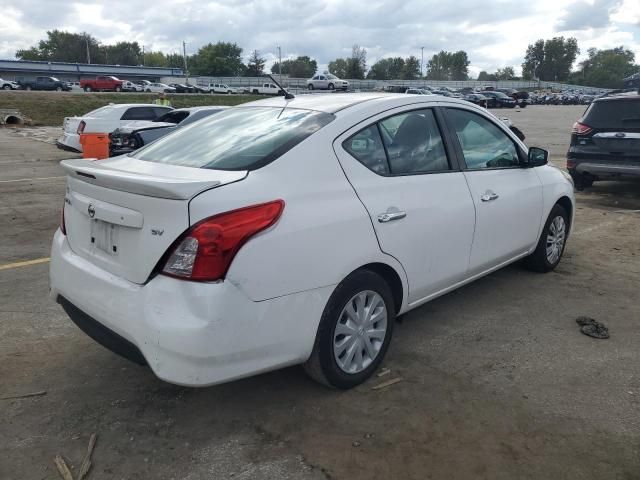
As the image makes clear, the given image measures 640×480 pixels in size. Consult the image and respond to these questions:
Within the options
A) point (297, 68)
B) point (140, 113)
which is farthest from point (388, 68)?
point (140, 113)

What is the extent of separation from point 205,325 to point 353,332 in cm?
97

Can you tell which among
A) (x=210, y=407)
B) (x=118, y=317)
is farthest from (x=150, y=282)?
(x=210, y=407)

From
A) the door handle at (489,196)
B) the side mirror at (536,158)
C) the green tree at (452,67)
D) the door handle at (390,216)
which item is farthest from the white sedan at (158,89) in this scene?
the green tree at (452,67)

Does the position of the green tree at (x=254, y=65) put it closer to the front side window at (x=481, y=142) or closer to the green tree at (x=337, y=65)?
the green tree at (x=337, y=65)

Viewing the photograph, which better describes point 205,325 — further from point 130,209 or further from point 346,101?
point 346,101

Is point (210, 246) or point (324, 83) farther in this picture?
point (324, 83)

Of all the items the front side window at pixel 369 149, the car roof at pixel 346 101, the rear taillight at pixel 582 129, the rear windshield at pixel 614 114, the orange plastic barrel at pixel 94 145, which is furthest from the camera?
the orange plastic barrel at pixel 94 145

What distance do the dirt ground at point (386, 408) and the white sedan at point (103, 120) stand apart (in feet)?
35.1

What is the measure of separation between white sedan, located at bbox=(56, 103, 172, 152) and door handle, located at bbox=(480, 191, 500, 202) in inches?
493

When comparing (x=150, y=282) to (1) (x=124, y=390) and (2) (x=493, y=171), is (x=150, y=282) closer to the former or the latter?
(1) (x=124, y=390)

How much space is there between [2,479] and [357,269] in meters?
1.96

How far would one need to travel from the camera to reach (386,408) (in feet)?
9.78

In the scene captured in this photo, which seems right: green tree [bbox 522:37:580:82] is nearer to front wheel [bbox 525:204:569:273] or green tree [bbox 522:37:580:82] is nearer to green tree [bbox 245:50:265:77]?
green tree [bbox 245:50:265:77]

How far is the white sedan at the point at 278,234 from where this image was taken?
2.45m
